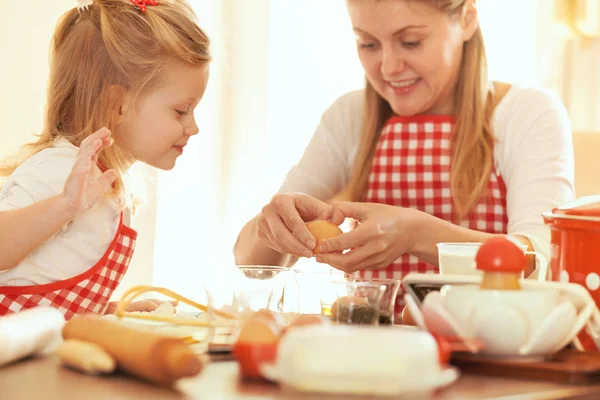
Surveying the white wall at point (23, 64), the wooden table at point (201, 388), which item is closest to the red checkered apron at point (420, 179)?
the white wall at point (23, 64)

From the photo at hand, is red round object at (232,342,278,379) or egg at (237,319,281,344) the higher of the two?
egg at (237,319,281,344)

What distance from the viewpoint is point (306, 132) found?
9.37 feet

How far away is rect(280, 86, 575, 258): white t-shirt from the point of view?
1.71 metres

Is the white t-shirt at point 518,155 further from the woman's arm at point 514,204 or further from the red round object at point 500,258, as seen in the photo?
the red round object at point 500,258

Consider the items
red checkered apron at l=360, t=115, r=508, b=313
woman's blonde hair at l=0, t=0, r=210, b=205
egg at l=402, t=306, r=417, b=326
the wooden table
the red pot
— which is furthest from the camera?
red checkered apron at l=360, t=115, r=508, b=313

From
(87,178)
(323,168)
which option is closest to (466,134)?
(323,168)

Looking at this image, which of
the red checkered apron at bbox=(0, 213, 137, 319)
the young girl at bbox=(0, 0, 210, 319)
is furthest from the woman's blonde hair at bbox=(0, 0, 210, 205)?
the red checkered apron at bbox=(0, 213, 137, 319)

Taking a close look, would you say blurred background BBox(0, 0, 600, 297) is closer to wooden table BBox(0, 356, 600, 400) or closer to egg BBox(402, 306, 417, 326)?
egg BBox(402, 306, 417, 326)

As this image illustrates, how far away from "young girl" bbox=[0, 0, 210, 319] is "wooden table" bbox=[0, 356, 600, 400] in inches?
31.9

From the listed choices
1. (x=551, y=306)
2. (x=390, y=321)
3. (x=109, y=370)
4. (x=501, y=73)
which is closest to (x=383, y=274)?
(x=390, y=321)

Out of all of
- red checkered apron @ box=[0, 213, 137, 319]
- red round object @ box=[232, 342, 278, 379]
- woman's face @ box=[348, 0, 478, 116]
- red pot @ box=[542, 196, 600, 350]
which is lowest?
red checkered apron @ box=[0, 213, 137, 319]

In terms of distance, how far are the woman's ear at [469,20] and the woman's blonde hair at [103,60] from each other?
2.02 feet

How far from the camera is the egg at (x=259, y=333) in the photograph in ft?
2.14

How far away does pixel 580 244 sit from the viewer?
0.89m
